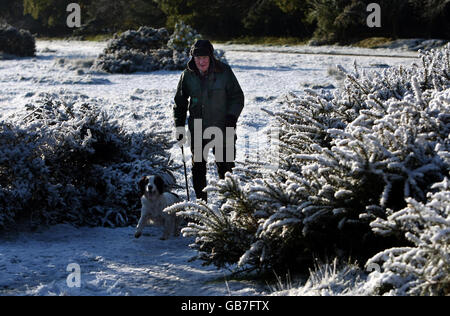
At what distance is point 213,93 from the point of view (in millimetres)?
6254

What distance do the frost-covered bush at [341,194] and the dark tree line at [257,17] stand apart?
2829cm

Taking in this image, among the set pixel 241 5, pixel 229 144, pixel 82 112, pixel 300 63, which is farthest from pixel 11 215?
pixel 241 5

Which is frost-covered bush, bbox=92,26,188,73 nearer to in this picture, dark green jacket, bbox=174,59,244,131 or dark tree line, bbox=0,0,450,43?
dark tree line, bbox=0,0,450,43

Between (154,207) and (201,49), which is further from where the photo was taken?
(154,207)

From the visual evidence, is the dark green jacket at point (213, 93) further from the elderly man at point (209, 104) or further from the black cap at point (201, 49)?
the black cap at point (201, 49)

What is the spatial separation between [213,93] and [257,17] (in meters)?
33.3

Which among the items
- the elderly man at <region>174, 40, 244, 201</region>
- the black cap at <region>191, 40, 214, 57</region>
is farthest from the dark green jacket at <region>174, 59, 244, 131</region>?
the black cap at <region>191, 40, 214, 57</region>

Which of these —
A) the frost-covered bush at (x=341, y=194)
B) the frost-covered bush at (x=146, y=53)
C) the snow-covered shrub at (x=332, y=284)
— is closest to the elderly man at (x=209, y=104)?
the frost-covered bush at (x=341, y=194)

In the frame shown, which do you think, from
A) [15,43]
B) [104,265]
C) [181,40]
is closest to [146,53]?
[181,40]

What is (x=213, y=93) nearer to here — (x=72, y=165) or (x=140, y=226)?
(x=140, y=226)

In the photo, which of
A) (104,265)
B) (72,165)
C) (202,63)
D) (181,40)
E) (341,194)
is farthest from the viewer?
(181,40)

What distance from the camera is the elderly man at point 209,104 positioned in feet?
20.4

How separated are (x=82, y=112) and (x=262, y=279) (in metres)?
4.06
